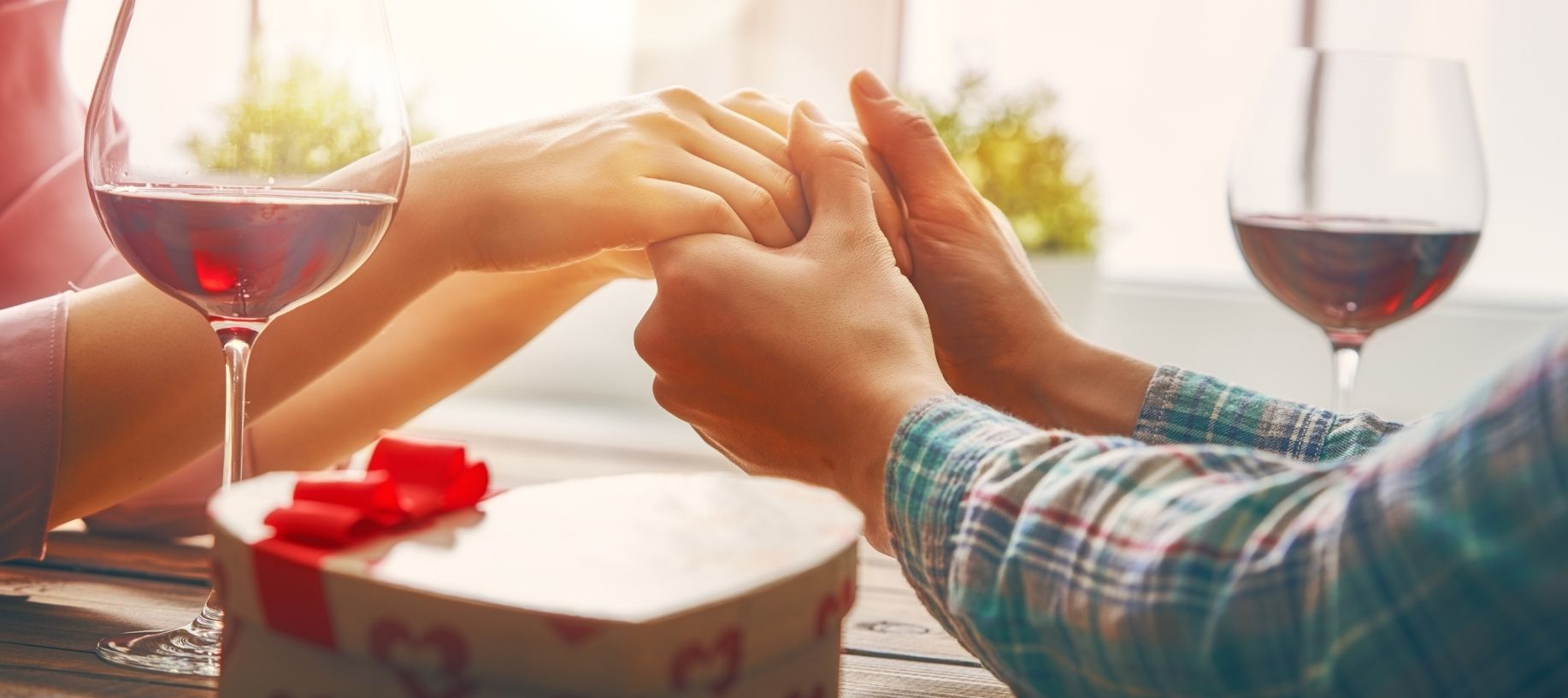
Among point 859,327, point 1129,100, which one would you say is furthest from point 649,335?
point 1129,100

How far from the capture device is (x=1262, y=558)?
411 millimetres

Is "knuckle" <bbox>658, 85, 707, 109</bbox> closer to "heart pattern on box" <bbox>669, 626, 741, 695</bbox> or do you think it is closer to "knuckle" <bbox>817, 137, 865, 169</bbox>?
"knuckle" <bbox>817, 137, 865, 169</bbox>

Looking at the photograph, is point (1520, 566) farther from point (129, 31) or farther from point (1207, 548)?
point (129, 31)

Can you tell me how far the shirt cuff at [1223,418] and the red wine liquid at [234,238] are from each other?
1.66 ft

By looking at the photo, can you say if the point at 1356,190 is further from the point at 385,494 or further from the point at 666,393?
the point at 385,494

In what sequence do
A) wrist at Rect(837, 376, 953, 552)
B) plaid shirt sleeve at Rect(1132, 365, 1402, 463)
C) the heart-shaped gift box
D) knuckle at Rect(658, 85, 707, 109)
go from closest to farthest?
the heart-shaped gift box < wrist at Rect(837, 376, 953, 552) < plaid shirt sleeve at Rect(1132, 365, 1402, 463) < knuckle at Rect(658, 85, 707, 109)

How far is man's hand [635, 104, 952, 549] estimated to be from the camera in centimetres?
68

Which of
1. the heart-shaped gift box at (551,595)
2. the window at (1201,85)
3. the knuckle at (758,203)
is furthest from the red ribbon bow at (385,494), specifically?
the window at (1201,85)

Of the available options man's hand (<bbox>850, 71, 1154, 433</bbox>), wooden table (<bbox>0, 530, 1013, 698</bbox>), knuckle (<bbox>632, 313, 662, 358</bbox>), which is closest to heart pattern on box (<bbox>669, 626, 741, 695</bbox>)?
wooden table (<bbox>0, 530, 1013, 698</bbox>)

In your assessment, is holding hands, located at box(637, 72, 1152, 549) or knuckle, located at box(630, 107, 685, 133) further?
knuckle, located at box(630, 107, 685, 133)

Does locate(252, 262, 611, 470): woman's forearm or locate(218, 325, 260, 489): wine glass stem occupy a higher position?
locate(218, 325, 260, 489): wine glass stem

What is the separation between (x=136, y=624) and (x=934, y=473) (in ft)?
1.22

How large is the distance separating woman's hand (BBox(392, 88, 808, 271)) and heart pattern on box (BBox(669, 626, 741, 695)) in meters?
0.52

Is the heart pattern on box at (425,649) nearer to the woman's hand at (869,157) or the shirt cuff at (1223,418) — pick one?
the shirt cuff at (1223,418)
